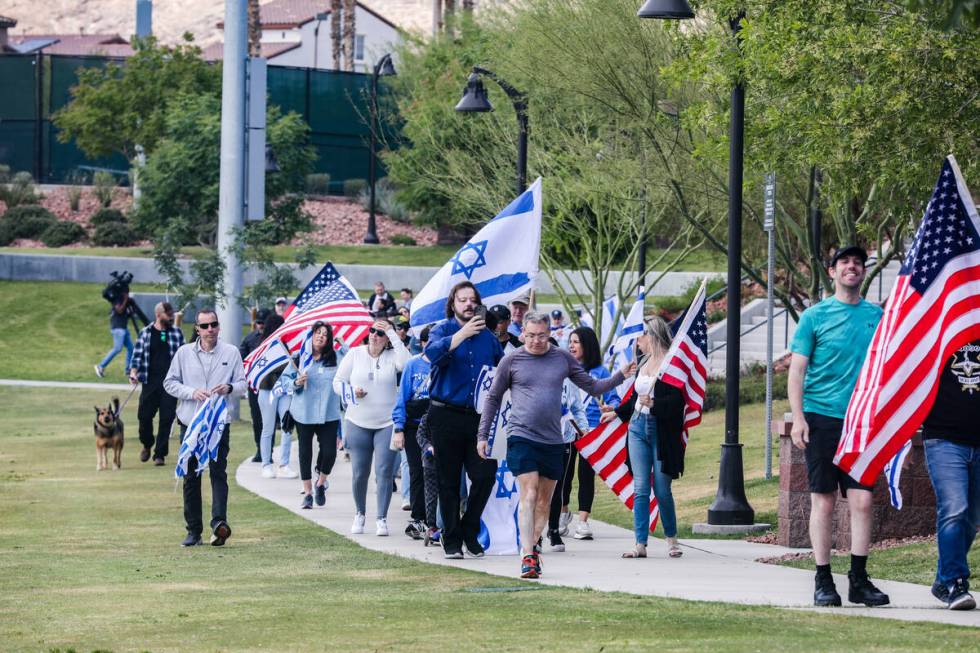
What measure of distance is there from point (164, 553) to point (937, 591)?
20.2 ft

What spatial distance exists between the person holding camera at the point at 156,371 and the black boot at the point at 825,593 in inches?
500

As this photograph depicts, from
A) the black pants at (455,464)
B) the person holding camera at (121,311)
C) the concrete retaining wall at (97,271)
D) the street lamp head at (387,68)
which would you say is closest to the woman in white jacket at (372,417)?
the black pants at (455,464)

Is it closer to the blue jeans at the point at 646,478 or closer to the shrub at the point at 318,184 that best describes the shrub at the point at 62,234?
the shrub at the point at 318,184

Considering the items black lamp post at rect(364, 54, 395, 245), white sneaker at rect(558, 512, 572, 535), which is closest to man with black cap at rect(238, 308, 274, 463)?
white sneaker at rect(558, 512, 572, 535)

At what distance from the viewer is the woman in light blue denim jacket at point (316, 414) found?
1623cm

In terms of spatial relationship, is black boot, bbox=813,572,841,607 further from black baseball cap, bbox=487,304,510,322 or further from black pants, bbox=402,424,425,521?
black pants, bbox=402,424,425,521

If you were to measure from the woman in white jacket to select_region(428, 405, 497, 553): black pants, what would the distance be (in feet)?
6.60

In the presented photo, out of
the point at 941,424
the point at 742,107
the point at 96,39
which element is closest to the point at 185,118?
the point at 742,107

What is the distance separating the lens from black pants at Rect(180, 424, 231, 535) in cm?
1330

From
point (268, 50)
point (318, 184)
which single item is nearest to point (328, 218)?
point (318, 184)

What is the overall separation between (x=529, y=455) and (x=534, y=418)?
263 millimetres

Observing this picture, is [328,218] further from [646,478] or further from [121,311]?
[646,478]

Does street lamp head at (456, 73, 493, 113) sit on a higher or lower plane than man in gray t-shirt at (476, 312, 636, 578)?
higher

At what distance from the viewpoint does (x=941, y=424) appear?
9.11 meters
